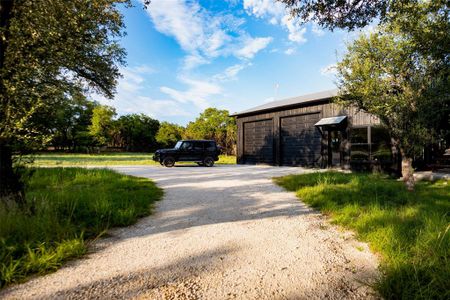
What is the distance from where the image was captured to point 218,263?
8.84 feet

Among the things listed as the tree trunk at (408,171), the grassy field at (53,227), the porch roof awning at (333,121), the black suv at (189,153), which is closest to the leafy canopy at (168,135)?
the black suv at (189,153)

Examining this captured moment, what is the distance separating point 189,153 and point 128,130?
35764 millimetres

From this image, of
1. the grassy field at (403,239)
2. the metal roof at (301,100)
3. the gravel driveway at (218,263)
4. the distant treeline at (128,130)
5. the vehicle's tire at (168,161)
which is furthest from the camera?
the distant treeline at (128,130)

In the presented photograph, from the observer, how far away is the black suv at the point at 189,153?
15705mm

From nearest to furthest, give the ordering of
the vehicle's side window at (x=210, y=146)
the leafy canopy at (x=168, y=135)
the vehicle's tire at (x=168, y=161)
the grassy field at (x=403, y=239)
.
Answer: the grassy field at (x=403, y=239)
the vehicle's tire at (x=168, y=161)
the vehicle's side window at (x=210, y=146)
the leafy canopy at (x=168, y=135)

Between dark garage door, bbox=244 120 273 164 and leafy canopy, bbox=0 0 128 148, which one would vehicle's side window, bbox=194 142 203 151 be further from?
leafy canopy, bbox=0 0 128 148

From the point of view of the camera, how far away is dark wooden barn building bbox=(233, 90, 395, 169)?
12156mm

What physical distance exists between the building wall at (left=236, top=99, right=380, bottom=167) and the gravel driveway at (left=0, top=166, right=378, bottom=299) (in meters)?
8.22

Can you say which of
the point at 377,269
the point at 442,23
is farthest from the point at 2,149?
→ the point at 442,23

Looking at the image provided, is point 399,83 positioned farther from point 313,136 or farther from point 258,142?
point 258,142

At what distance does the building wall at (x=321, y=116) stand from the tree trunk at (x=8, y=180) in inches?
420

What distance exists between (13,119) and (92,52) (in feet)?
25.4

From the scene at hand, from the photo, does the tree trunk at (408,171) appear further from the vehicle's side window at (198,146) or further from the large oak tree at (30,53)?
the vehicle's side window at (198,146)

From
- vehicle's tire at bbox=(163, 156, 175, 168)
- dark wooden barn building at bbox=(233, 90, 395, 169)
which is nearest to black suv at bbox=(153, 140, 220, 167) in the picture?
vehicle's tire at bbox=(163, 156, 175, 168)
